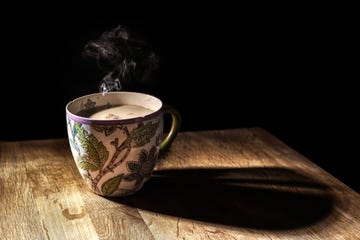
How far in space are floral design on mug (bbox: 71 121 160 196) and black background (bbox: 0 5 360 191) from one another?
0.61 metres

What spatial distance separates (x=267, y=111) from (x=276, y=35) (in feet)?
0.87

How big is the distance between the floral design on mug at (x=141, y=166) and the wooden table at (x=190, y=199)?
0.04 metres

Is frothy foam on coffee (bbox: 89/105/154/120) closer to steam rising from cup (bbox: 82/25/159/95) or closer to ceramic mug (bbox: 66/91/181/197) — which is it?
ceramic mug (bbox: 66/91/181/197)

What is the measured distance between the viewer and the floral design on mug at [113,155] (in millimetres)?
970

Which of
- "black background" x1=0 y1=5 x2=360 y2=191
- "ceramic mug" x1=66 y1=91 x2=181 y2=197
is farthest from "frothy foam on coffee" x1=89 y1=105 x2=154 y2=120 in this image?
"black background" x1=0 y1=5 x2=360 y2=191

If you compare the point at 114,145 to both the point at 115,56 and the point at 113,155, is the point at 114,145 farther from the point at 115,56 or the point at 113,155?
the point at 115,56

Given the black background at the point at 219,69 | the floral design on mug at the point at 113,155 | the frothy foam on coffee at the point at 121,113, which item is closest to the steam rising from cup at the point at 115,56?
the frothy foam on coffee at the point at 121,113

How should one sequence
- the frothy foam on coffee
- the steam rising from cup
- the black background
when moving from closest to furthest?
the frothy foam on coffee
the steam rising from cup
the black background

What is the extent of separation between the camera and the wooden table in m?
0.91

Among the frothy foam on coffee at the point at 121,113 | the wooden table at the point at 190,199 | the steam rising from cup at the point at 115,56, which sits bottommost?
the wooden table at the point at 190,199

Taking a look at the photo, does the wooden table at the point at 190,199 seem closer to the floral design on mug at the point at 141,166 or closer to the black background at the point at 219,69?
the floral design on mug at the point at 141,166

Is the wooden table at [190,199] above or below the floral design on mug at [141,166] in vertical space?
below

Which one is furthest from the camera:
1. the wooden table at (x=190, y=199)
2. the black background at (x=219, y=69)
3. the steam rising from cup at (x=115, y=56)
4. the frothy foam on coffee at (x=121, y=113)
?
the black background at (x=219, y=69)

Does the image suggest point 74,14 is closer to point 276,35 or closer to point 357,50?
point 276,35
